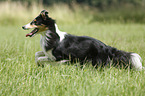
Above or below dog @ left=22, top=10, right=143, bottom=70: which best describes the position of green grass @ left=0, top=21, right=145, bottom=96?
below

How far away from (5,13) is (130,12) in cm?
766

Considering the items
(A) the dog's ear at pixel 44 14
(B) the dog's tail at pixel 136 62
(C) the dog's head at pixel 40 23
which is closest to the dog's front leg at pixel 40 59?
(C) the dog's head at pixel 40 23

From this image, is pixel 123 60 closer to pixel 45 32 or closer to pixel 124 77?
pixel 124 77

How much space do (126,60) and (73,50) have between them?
79cm

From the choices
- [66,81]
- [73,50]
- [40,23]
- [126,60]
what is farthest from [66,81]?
[126,60]

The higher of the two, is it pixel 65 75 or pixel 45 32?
pixel 45 32

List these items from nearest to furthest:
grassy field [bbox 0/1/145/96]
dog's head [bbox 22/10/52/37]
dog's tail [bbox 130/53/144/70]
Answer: grassy field [bbox 0/1/145/96] → dog's head [bbox 22/10/52/37] → dog's tail [bbox 130/53/144/70]

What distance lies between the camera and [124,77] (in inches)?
94.3

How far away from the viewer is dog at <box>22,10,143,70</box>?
259 centimetres

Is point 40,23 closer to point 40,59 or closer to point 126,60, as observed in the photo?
point 40,59

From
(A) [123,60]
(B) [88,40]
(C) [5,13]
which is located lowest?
(A) [123,60]

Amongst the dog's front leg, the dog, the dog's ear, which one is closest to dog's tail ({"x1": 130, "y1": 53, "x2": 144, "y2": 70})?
the dog

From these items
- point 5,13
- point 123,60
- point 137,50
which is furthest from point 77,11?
point 123,60

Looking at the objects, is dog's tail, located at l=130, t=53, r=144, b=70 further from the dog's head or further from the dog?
the dog's head
